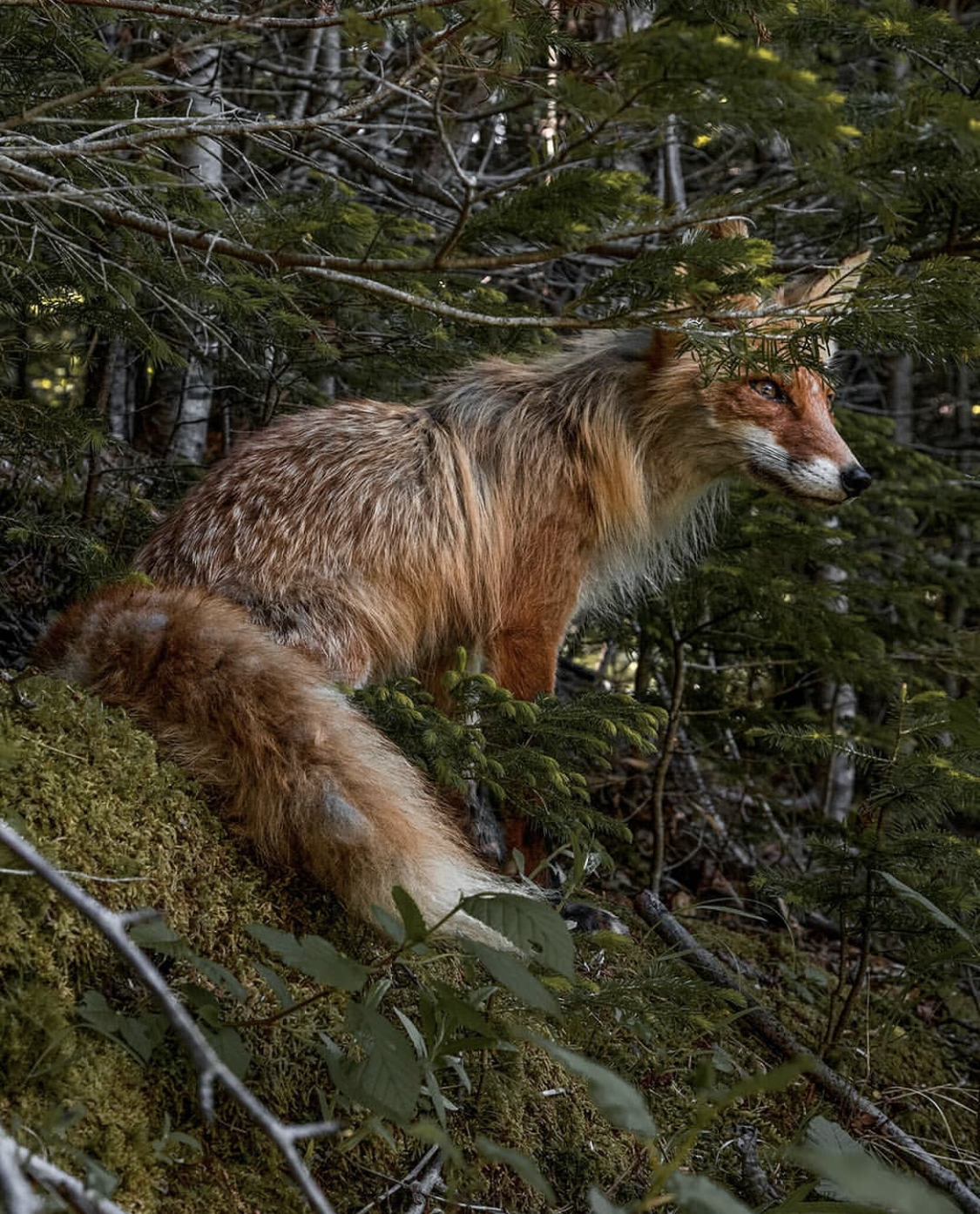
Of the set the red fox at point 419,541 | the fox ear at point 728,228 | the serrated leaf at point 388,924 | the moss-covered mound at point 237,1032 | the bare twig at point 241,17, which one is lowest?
the moss-covered mound at point 237,1032

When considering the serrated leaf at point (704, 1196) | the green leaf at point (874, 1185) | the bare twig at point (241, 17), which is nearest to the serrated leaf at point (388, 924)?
the serrated leaf at point (704, 1196)

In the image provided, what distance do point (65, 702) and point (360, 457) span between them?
1.81 m

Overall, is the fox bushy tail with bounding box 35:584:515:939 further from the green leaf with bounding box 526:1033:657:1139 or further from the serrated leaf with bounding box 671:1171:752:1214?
the serrated leaf with bounding box 671:1171:752:1214

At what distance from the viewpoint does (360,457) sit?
4.13 metres

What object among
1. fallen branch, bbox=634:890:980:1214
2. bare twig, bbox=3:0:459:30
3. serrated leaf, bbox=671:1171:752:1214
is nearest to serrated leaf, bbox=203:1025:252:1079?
serrated leaf, bbox=671:1171:752:1214

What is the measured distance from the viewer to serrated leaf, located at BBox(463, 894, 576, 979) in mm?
1897

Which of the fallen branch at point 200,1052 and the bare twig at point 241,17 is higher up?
the bare twig at point 241,17

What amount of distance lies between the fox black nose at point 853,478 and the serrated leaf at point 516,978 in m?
2.99

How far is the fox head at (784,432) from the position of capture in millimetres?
4211

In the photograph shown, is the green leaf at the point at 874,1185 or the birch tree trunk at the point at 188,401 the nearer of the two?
the green leaf at the point at 874,1185

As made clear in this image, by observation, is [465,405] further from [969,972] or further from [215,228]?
[969,972]

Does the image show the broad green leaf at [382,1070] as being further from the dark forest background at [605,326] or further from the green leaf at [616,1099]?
the green leaf at [616,1099]

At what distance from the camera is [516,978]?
5.99ft

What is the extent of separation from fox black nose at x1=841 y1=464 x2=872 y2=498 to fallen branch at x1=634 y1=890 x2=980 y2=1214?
6.25 ft
